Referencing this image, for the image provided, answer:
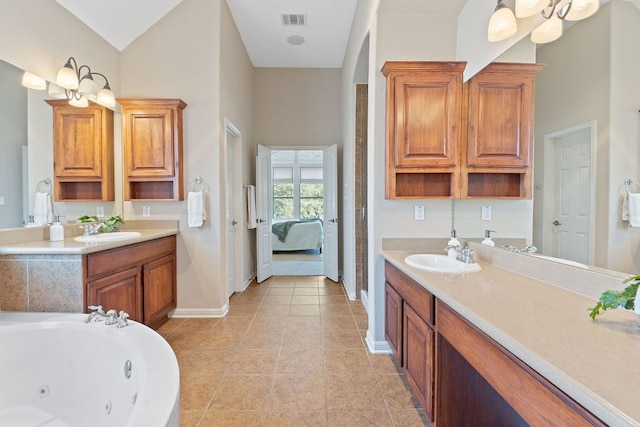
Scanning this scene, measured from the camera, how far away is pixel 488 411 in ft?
4.79

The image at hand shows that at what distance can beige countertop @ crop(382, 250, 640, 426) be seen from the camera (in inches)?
24.9

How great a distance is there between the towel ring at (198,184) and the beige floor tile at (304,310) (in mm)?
1601

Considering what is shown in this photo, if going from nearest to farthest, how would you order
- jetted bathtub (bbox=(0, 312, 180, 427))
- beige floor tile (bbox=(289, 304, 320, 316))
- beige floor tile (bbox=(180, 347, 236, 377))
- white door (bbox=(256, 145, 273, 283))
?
jetted bathtub (bbox=(0, 312, 180, 427)) < beige floor tile (bbox=(180, 347, 236, 377)) < beige floor tile (bbox=(289, 304, 320, 316)) < white door (bbox=(256, 145, 273, 283))

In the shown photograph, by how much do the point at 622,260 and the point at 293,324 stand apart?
2.54 meters

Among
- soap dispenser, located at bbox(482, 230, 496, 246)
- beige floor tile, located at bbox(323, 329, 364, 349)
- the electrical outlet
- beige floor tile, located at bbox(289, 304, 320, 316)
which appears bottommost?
beige floor tile, located at bbox(323, 329, 364, 349)

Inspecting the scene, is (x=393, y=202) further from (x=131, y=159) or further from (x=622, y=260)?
(x=131, y=159)

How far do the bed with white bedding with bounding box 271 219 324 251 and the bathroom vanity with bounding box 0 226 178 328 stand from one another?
414 cm

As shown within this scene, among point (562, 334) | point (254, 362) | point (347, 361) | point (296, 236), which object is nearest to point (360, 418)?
point (347, 361)

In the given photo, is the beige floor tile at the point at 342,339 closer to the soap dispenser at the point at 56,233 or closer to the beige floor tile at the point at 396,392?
the beige floor tile at the point at 396,392

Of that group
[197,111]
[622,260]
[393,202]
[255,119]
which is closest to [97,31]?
[197,111]

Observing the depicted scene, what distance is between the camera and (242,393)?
1963mm

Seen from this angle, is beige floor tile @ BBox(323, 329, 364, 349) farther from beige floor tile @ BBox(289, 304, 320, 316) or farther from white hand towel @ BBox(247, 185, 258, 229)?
white hand towel @ BBox(247, 185, 258, 229)

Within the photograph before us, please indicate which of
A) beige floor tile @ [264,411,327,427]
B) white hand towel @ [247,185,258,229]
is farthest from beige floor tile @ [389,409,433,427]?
white hand towel @ [247,185,258,229]

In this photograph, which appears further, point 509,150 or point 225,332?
point 225,332
